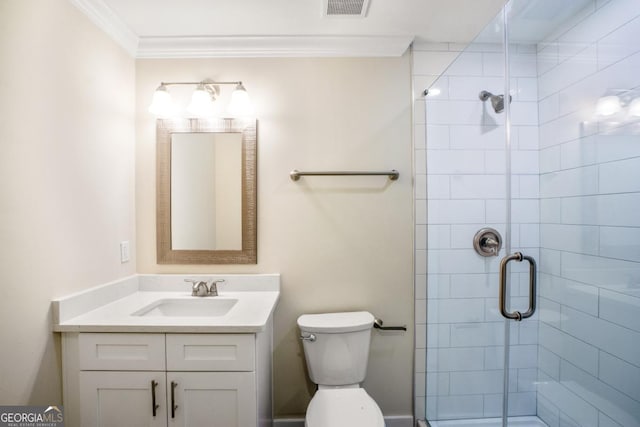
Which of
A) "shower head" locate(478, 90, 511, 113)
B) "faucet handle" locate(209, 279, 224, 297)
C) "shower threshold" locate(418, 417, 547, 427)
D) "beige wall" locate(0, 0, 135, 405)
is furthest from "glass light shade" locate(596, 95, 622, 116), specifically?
"beige wall" locate(0, 0, 135, 405)

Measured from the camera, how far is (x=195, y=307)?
65.2 inches

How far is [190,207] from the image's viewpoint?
1.80m

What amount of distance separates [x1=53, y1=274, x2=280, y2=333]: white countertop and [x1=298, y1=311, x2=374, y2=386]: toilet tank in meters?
0.29

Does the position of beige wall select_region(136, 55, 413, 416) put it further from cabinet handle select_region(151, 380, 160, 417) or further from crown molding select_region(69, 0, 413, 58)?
cabinet handle select_region(151, 380, 160, 417)

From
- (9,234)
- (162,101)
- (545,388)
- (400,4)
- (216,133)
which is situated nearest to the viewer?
(9,234)

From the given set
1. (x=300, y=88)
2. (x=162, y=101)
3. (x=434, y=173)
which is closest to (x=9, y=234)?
(x=162, y=101)

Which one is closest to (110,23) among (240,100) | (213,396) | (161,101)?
(161,101)

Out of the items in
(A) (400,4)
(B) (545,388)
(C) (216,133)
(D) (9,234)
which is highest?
(A) (400,4)

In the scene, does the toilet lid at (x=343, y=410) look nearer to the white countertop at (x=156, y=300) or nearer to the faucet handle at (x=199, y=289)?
the white countertop at (x=156, y=300)

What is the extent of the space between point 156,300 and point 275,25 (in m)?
1.61

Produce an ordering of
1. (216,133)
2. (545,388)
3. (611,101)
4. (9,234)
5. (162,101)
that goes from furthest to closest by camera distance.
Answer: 1. (216,133)
2. (162,101)
3. (545,388)
4. (9,234)
5. (611,101)

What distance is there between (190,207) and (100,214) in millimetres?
436

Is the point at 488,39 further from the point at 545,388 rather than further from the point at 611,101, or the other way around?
the point at 545,388

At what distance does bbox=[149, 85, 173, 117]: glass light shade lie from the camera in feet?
5.43
